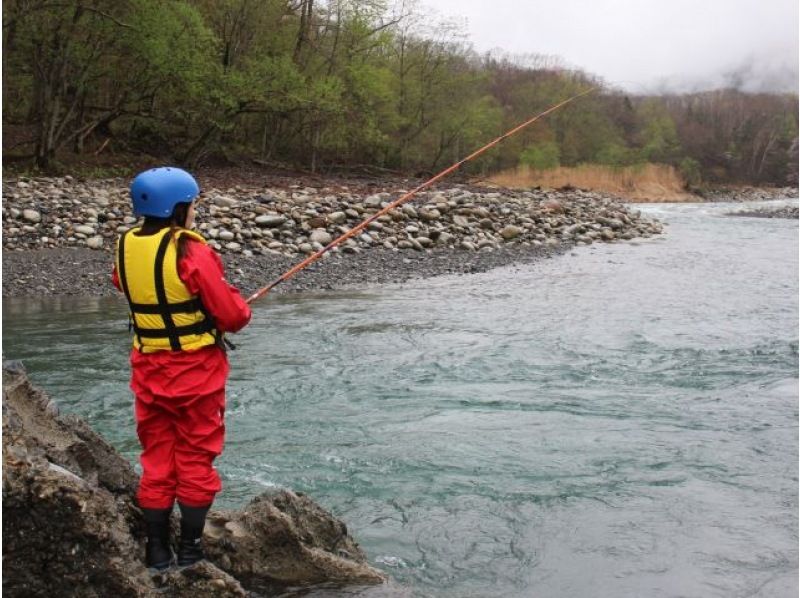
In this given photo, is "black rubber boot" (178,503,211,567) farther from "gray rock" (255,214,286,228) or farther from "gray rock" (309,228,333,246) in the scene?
"gray rock" (255,214,286,228)

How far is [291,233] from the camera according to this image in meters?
15.8

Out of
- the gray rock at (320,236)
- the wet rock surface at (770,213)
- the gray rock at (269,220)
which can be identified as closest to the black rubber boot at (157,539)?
the gray rock at (320,236)

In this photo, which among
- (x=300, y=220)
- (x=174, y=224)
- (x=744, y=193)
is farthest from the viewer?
(x=744, y=193)

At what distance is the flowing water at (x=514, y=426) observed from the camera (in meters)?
4.01

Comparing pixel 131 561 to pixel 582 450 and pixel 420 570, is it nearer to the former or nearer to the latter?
pixel 420 570

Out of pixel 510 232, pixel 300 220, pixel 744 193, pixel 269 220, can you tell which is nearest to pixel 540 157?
pixel 744 193

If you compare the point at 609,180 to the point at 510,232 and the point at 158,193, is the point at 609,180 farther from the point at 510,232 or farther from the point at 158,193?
the point at 158,193

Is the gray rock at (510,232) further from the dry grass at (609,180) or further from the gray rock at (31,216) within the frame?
the dry grass at (609,180)

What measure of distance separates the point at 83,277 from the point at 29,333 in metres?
3.34

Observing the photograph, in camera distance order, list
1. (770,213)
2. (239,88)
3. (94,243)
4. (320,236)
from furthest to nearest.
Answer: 1. (770,213)
2. (239,88)
3. (320,236)
4. (94,243)

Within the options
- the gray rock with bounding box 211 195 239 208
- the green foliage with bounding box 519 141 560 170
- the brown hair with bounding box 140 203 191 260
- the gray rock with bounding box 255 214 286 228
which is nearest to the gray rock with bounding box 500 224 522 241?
the gray rock with bounding box 255 214 286 228

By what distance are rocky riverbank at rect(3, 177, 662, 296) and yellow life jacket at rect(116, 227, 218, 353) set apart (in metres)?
8.83

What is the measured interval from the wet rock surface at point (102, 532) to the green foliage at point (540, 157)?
140 ft

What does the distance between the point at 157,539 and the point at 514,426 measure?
3.54 meters
